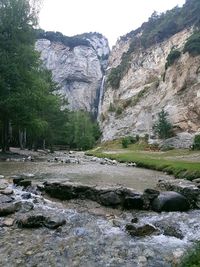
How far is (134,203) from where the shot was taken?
44.5 feet

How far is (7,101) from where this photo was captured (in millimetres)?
33844

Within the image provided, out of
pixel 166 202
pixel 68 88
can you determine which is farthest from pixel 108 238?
pixel 68 88

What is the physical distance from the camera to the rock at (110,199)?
1363cm

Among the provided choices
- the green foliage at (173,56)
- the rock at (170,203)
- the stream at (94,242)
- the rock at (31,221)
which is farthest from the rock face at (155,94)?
the rock at (31,221)

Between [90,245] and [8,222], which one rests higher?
[8,222]

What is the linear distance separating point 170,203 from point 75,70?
167 meters

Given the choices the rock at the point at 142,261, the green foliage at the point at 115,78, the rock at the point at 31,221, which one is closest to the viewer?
the rock at the point at 142,261

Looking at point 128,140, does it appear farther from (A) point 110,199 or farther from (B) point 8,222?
(B) point 8,222

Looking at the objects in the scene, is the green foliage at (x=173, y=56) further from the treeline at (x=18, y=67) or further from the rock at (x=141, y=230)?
the rock at (x=141, y=230)

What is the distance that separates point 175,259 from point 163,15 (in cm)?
13624

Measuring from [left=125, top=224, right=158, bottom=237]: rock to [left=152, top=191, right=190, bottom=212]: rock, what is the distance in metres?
3.13

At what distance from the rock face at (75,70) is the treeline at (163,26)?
4361 cm

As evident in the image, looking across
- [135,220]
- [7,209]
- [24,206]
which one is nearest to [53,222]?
[7,209]

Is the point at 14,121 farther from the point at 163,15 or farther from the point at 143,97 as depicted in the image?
the point at 163,15
